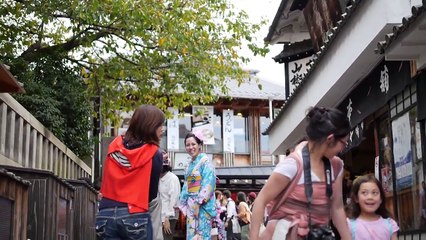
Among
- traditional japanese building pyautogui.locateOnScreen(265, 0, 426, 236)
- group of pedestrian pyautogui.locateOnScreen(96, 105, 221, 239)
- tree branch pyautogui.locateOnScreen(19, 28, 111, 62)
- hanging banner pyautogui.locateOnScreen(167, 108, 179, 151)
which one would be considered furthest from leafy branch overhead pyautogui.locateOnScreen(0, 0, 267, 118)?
hanging banner pyautogui.locateOnScreen(167, 108, 179, 151)

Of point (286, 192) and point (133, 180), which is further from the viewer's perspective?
point (133, 180)

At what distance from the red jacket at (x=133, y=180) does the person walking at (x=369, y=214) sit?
1.97 meters

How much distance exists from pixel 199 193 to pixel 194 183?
212mm

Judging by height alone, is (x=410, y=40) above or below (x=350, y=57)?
below

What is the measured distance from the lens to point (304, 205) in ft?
14.4

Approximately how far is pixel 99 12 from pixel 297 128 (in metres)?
5.13

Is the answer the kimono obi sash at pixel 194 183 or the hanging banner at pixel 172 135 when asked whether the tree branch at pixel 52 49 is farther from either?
the hanging banner at pixel 172 135

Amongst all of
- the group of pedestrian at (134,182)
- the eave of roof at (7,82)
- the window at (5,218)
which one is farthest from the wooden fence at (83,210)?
the group of pedestrian at (134,182)

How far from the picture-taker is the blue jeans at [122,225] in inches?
207

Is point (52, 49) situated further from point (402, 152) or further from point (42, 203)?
point (402, 152)

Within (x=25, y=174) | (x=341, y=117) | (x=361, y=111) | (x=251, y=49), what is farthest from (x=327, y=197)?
(x=251, y=49)

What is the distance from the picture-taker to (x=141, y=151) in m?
5.41

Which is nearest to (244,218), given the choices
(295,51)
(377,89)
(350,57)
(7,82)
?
(295,51)

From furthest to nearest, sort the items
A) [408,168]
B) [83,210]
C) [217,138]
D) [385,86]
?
[217,138] → [83,210] → [385,86] → [408,168]
